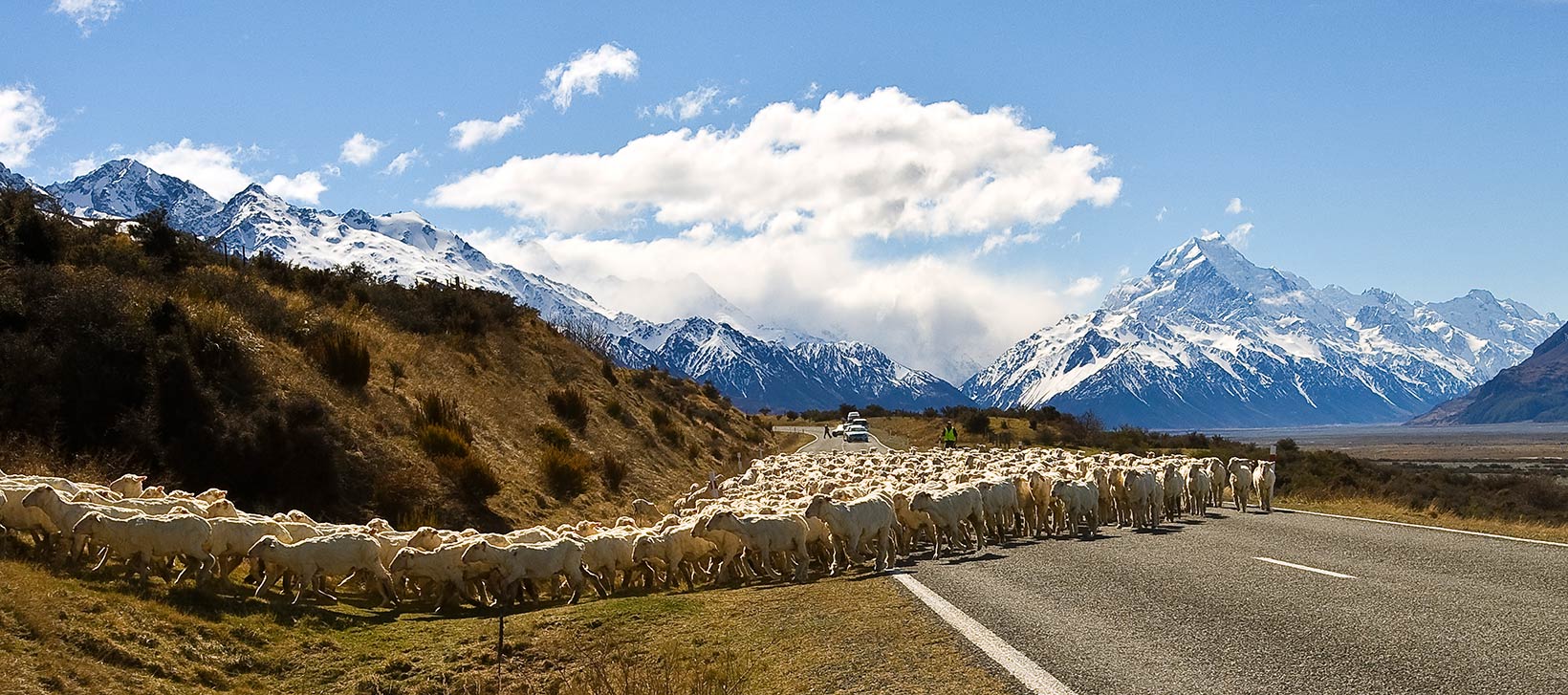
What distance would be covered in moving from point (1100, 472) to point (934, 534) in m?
4.54

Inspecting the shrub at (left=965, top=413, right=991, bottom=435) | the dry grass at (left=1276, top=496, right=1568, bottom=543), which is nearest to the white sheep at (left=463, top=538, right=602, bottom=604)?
the dry grass at (left=1276, top=496, right=1568, bottom=543)

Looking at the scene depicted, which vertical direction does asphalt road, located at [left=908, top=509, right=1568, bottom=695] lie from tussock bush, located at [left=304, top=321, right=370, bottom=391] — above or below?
below

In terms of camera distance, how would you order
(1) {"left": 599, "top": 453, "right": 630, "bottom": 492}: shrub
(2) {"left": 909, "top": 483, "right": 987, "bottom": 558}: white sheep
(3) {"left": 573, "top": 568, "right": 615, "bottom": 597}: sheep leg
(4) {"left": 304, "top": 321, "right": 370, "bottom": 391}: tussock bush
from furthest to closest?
1. (1) {"left": 599, "top": 453, "right": 630, "bottom": 492}: shrub
2. (4) {"left": 304, "top": 321, "right": 370, "bottom": 391}: tussock bush
3. (2) {"left": 909, "top": 483, "right": 987, "bottom": 558}: white sheep
4. (3) {"left": 573, "top": 568, "right": 615, "bottom": 597}: sheep leg

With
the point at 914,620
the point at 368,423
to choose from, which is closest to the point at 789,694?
the point at 914,620

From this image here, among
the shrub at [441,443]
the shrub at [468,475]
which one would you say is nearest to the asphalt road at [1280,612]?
the shrub at [468,475]

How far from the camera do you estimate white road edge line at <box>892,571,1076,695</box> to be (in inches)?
305

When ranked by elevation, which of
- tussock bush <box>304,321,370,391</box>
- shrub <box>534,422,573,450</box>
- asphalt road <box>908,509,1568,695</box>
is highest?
tussock bush <box>304,321,370,391</box>

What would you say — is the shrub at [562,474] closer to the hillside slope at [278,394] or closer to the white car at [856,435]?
the hillside slope at [278,394]

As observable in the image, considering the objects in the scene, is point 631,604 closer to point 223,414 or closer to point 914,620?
point 914,620

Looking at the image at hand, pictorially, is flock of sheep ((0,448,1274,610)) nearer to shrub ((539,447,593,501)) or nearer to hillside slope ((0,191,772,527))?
hillside slope ((0,191,772,527))

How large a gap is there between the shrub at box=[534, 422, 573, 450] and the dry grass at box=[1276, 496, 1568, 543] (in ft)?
56.7

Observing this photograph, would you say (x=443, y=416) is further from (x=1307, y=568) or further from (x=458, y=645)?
(x=1307, y=568)

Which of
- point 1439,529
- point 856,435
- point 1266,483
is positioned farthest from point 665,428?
point 856,435

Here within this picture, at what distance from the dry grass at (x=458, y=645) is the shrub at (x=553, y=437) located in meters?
16.2
